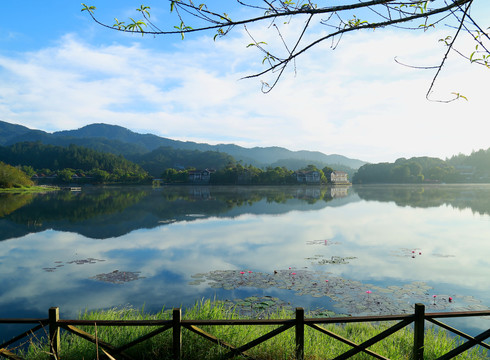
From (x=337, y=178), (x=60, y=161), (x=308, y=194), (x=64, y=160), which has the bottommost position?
(x=308, y=194)

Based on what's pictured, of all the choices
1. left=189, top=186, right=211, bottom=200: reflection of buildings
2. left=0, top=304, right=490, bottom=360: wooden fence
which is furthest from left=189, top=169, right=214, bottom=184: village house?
left=0, top=304, right=490, bottom=360: wooden fence

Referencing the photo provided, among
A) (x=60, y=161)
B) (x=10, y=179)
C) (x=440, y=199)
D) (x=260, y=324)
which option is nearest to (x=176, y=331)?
(x=260, y=324)

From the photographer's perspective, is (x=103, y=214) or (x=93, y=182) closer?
(x=103, y=214)

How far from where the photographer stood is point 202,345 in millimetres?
5012

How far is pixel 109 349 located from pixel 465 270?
40.0 feet

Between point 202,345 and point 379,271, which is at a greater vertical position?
point 202,345

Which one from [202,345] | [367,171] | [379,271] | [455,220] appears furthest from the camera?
[367,171]

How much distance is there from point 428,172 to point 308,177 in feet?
158

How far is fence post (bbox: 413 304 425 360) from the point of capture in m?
4.29

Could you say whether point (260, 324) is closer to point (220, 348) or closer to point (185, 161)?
point (220, 348)

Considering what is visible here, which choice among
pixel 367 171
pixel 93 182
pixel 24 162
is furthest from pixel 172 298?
pixel 24 162

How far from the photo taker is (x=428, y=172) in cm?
12238

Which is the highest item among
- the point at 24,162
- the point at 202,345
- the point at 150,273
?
the point at 24,162

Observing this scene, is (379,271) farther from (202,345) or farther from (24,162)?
(24,162)
